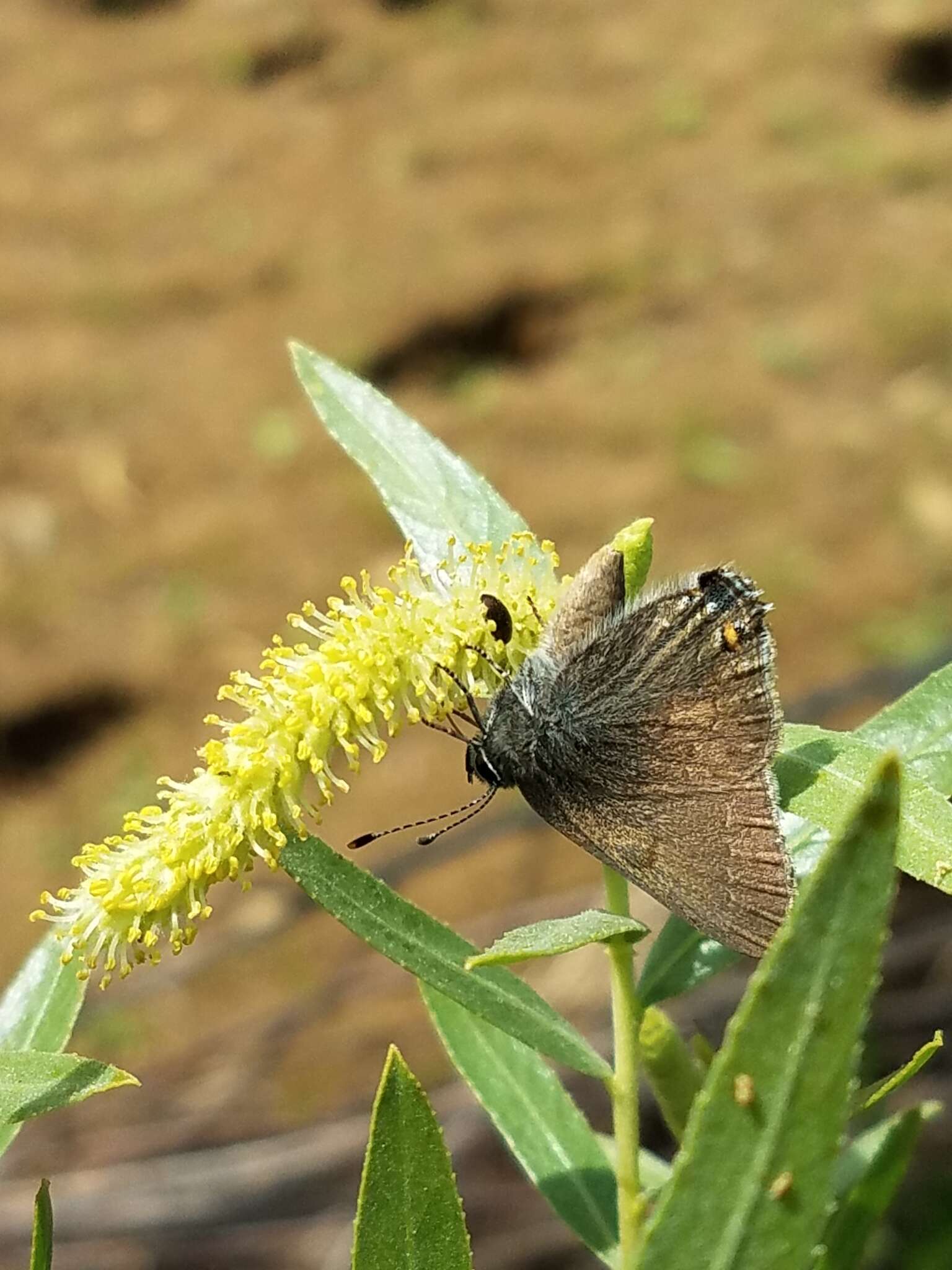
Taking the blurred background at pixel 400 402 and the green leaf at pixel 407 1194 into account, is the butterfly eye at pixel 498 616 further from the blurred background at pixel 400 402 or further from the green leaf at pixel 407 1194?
the blurred background at pixel 400 402

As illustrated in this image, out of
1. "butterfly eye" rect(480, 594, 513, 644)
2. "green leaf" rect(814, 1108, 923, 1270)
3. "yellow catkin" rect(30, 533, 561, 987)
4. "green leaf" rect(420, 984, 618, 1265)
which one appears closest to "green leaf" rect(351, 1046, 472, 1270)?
"yellow catkin" rect(30, 533, 561, 987)

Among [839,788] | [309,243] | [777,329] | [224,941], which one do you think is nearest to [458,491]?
[839,788]

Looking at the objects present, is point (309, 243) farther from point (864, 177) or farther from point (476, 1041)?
point (476, 1041)

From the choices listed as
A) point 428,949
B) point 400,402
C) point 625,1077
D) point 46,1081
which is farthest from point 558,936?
point 400,402

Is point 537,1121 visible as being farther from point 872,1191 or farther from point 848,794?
point 848,794

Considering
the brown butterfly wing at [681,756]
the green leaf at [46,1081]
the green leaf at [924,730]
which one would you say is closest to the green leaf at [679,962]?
the brown butterfly wing at [681,756]

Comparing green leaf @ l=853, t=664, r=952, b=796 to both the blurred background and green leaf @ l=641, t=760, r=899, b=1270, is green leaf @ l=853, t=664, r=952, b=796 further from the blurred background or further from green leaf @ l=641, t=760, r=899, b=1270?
the blurred background
